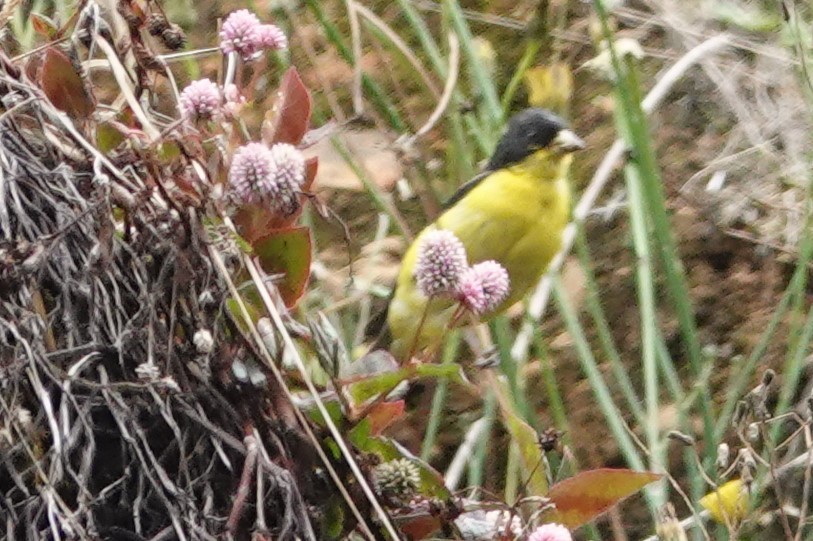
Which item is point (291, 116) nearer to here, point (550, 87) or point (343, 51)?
point (343, 51)

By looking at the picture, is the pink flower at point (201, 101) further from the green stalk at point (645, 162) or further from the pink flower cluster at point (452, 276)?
the green stalk at point (645, 162)

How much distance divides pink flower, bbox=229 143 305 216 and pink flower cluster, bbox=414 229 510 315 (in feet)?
0.29

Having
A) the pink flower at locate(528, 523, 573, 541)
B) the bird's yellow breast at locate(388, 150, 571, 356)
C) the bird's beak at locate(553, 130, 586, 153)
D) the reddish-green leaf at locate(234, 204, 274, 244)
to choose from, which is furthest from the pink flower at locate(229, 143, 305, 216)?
the bird's beak at locate(553, 130, 586, 153)

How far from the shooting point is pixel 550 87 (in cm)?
149

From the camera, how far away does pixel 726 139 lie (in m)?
1.67

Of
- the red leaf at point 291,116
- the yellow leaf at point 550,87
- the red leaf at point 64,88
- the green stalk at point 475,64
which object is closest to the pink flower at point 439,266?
the red leaf at point 291,116

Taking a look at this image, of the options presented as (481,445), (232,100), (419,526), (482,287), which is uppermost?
(232,100)

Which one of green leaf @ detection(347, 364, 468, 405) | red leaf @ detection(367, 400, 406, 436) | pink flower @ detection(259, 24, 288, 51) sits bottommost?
red leaf @ detection(367, 400, 406, 436)

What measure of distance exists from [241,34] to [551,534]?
35 centimetres

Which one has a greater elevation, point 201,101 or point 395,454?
point 201,101

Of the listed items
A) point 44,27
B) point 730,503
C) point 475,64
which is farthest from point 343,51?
point 730,503

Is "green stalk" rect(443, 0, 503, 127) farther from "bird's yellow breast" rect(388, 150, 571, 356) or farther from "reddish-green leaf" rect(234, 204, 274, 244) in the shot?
"reddish-green leaf" rect(234, 204, 274, 244)

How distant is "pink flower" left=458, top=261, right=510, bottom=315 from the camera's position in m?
0.79

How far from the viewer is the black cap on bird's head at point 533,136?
1.37 meters
